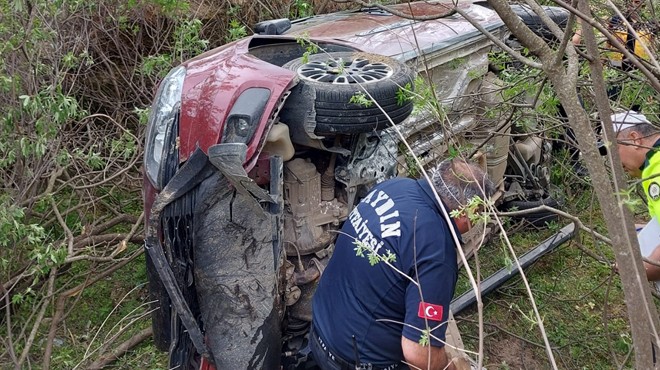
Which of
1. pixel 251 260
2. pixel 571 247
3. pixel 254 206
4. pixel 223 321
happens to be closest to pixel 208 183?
pixel 254 206

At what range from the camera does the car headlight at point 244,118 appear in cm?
285

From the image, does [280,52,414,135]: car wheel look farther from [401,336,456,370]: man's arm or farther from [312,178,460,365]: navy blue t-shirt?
[401,336,456,370]: man's arm

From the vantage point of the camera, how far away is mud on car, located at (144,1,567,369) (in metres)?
2.86

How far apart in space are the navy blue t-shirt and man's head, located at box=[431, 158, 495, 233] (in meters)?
0.07

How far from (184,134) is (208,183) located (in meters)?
0.28

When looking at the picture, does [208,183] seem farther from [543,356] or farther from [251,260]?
[543,356]

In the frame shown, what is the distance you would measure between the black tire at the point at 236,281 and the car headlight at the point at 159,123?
34 cm

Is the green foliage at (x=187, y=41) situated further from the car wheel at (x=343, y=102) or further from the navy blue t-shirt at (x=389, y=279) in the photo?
the navy blue t-shirt at (x=389, y=279)

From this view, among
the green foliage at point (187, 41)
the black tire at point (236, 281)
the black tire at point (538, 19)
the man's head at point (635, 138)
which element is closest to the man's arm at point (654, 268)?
the man's head at point (635, 138)

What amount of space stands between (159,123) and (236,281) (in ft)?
2.65

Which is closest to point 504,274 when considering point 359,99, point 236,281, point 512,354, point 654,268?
point 512,354

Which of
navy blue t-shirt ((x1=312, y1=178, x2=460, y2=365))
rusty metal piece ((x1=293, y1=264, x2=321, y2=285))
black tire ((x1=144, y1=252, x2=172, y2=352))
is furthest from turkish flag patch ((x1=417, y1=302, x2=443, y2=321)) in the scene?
black tire ((x1=144, y1=252, x2=172, y2=352))

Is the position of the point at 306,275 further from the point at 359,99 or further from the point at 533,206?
the point at 533,206

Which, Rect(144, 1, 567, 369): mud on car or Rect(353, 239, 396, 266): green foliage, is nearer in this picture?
Rect(353, 239, 396, 266): green foliage
